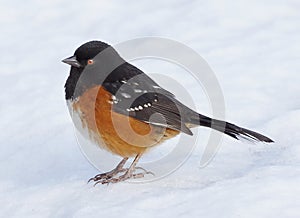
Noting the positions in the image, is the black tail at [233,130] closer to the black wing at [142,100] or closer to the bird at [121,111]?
the bird at [121,111]

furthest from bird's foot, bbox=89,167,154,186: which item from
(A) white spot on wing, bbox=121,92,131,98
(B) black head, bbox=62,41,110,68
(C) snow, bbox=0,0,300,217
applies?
(B) black head, bbox=62,41,110,68

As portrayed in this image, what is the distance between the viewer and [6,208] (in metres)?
5.27

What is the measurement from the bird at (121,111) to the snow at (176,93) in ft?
0.91

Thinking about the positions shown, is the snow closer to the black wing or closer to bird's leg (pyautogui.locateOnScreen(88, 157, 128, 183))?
bird's leg (pyautogui.locateOnScreen(88, 157, 128, 183))

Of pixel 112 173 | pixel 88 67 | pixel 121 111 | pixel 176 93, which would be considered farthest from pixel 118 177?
pixel 176 93

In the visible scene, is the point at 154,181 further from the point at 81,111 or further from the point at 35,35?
the point at 35,35

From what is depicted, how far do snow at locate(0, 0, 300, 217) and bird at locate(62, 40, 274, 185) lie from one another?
0.28 meters

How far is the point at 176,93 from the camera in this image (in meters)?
7.32

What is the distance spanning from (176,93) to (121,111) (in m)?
2.03

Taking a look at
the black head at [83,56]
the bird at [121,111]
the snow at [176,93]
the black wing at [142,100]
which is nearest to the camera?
the snow at [176,93]

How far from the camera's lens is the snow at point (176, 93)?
475cm

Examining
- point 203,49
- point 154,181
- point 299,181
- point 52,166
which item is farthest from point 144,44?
point 299,181

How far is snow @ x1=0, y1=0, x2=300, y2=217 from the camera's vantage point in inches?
187

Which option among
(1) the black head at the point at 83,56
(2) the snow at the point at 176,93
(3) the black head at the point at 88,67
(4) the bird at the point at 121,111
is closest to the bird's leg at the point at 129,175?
(4) the bird at the point at 121,111
